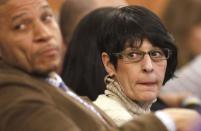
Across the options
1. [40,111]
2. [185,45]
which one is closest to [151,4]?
[185,45]

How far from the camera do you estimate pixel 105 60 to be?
254 centimetres

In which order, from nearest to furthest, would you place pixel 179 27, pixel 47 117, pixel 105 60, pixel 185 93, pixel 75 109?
pixel 47 117 < pixel 75 109 < pixel 105 60 < pixel 179 27 < pixel 185 93

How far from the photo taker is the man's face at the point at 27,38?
2420 mm

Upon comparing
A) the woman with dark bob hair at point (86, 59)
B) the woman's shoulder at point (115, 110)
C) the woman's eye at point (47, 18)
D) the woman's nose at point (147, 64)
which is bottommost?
the woman with dark bob hair at point (86, 59)

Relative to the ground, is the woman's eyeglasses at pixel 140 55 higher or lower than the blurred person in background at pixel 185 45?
higher

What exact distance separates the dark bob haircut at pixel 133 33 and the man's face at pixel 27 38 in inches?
7.0

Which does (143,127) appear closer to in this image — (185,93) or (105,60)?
(105,60)

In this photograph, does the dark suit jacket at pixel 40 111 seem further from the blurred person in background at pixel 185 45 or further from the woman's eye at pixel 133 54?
the blurred person in background at pixel 185 45

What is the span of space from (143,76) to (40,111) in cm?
36

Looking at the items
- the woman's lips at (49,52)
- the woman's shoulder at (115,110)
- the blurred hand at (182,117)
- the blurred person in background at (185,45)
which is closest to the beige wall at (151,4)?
the blurred person in background at (185,45)

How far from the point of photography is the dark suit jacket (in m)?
2.22

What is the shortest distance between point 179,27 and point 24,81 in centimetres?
95

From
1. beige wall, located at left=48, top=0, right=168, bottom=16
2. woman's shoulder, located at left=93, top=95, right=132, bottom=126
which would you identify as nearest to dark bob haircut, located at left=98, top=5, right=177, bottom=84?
woman's shoulder, located at left=93, top=95, right=132, bottom=126

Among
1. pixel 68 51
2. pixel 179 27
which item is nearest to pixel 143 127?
pixel 179 27
